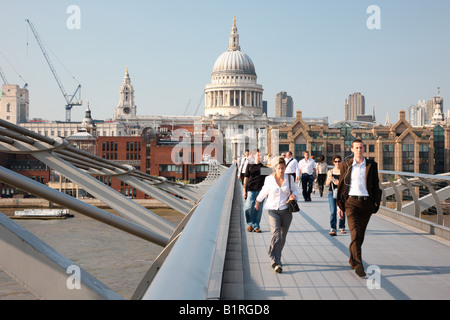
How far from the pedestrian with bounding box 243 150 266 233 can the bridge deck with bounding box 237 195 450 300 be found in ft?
0.64

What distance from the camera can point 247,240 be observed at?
7.59 metres

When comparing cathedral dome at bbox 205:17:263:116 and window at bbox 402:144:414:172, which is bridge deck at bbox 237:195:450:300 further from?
cathedral dome at bbox 205:17:263:116

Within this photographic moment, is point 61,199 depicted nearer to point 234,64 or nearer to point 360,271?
point 360,271

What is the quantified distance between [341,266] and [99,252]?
31.0 m

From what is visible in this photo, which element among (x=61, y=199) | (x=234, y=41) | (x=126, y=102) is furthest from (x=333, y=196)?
(x=126, y=102)

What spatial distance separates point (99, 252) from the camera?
34875mm

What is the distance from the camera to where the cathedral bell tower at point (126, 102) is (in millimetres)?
145125

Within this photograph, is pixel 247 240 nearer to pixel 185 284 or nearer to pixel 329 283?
pixel 329 283

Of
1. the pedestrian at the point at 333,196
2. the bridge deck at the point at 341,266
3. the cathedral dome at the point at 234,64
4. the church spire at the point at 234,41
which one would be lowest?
the bridge deck at the point at 341,266

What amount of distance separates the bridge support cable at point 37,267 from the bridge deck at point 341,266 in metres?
2.24

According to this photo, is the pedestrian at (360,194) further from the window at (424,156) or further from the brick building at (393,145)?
the window at (424,156)

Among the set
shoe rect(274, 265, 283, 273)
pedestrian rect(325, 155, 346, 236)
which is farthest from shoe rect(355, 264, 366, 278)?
pedestrian rect(325, 155, 346, 236)


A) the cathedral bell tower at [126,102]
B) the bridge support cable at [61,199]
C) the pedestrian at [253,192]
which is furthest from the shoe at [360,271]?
the cathedral bell tower at [126,102]
